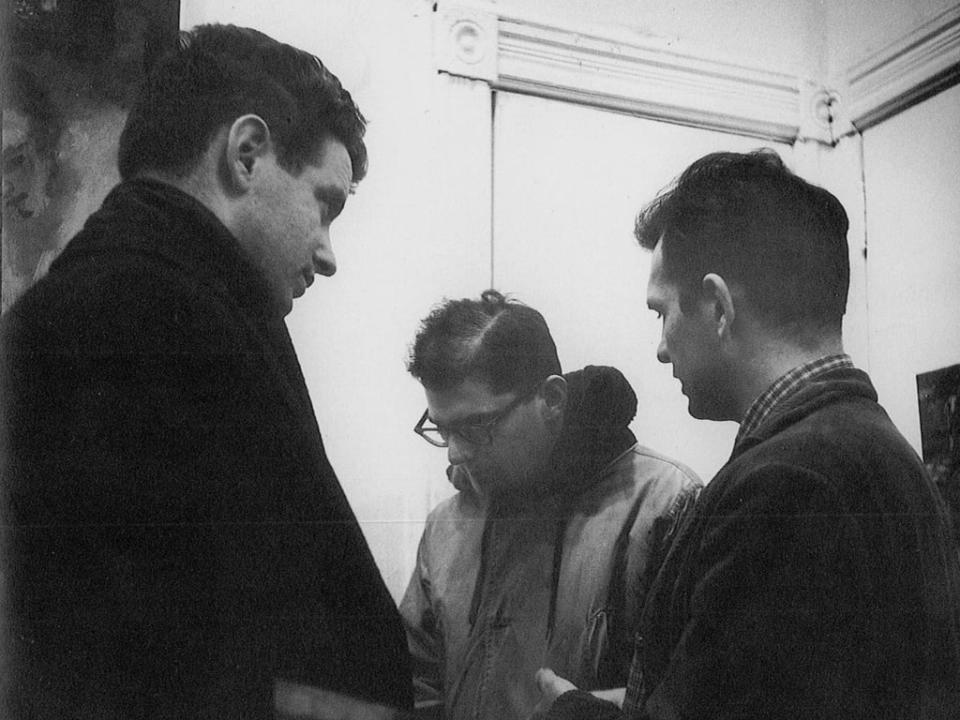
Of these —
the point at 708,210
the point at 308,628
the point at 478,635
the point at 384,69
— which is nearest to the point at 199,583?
the point at 308,628

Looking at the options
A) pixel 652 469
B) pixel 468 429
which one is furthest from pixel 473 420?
pixel 652 469

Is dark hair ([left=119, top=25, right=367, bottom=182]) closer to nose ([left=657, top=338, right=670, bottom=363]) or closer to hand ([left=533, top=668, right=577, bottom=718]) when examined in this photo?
nose ([left=657, top=338, right=670, bottom=363])

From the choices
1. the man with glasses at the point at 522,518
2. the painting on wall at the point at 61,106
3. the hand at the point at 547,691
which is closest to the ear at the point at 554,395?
the man with glasses at the point at 522,518

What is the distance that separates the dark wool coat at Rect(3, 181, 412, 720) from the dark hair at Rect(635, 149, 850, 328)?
1.75ft

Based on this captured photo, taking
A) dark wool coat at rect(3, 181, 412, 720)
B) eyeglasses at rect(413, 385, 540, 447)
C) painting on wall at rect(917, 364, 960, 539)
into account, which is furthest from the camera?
painting on wall at rect(917, 364, 960, 539)

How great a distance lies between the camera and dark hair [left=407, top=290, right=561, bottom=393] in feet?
4.43

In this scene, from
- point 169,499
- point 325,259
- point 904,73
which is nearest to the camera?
point 169,499

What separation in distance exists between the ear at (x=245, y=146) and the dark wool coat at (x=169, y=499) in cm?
7

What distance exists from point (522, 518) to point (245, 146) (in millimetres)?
568

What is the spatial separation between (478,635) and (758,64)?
0.88m

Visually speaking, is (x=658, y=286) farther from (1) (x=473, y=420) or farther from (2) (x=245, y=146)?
(2) (x=245, y=146)

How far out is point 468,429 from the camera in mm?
1356

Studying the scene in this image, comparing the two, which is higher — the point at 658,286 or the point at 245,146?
the point at 245,146

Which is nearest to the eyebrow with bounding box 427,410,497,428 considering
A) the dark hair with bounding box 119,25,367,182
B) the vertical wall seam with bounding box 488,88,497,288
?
the vertical wall seam with bounding box 488,88,497,288
